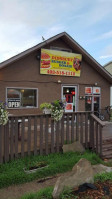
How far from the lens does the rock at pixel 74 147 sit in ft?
14.1

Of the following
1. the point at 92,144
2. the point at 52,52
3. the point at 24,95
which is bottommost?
the point at 92,144

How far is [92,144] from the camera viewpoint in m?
4.64

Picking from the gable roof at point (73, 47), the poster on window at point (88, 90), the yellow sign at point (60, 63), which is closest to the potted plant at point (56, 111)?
the gable roof at point (73, 47)

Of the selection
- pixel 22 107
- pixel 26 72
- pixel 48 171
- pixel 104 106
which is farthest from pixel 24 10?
pixel 48 171

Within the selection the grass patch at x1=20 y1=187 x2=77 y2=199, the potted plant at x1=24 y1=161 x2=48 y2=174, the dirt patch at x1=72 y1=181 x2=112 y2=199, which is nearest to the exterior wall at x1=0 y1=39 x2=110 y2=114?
the potted plant at x1=24 y1=161 x2=48 y2=174

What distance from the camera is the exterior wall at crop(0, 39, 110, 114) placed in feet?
24.4

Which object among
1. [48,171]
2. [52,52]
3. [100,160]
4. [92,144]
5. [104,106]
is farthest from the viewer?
[104,106]

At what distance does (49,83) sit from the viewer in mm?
8367

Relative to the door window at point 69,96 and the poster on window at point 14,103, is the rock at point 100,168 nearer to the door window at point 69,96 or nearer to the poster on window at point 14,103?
the poster on window at point 14,103

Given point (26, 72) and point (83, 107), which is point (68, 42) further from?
point (83, 107)

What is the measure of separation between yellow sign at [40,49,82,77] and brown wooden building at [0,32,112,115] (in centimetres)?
22

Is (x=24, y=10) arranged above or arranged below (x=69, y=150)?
above

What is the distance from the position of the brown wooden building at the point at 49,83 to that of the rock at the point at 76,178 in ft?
18.4

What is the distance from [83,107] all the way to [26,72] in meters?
4.03
